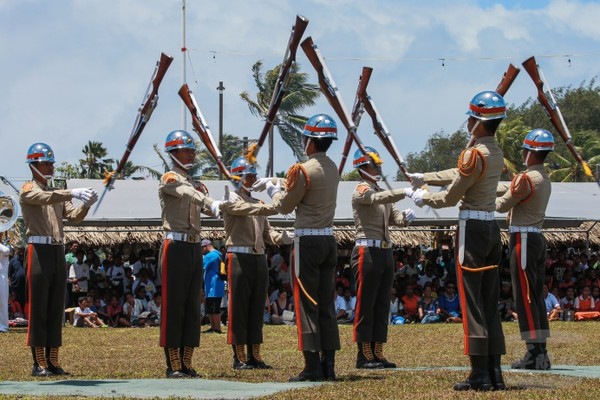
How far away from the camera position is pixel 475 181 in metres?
10.7

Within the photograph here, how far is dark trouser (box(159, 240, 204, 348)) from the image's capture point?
12.7m

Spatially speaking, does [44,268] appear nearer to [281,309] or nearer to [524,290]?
[524,290]

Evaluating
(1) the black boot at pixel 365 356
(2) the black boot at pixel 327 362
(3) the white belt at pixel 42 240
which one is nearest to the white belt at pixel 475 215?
(2) the black boot at pixel 327 362

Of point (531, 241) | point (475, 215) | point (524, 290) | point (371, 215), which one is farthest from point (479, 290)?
point (371, 215)

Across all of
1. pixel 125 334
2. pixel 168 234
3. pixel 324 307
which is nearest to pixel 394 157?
pixel 324 307

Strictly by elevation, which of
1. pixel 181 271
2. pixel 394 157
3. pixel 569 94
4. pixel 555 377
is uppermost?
pixel 569 94

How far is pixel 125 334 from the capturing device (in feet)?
72.4

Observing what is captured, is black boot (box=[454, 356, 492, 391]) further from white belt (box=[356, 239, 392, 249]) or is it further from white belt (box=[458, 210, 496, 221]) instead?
white belt (box=[356, 239, 392, 249])

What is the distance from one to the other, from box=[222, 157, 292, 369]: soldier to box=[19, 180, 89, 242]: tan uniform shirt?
1973 mm

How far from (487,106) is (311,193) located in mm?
2083

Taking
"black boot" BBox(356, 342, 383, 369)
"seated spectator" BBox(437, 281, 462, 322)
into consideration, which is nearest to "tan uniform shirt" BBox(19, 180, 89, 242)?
"black boot" BBox(356, 342, 383, 369)

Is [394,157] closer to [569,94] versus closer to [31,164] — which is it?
[31,164]

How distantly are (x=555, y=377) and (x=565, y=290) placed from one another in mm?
16174

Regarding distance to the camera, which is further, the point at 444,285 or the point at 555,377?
the point at 444,285
